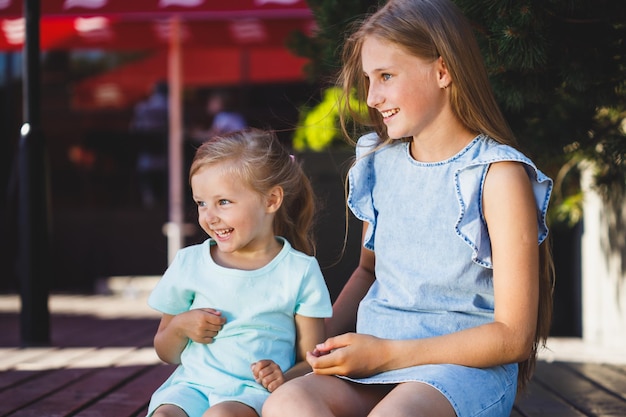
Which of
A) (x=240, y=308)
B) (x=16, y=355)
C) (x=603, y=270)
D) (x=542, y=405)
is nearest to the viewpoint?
(x=240, y=308)

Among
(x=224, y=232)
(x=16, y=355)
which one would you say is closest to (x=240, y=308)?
(x=224, y=232)

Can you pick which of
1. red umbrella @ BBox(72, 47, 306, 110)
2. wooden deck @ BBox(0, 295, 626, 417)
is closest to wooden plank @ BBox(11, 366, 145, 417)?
wooden deck @ BBox(0, 295, 626, 417)

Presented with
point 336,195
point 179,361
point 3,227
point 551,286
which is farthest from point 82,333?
point 3,227

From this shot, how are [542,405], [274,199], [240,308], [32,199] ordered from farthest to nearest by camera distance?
[32,199]
[542,405]
[274,199]
[240,308]

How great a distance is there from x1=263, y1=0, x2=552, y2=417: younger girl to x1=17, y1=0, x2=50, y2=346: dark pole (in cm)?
234

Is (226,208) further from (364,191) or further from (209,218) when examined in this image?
(364,191)

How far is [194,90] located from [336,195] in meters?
5.26

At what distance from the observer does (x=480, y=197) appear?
193cm

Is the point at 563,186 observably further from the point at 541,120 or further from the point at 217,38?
the point at 217,38

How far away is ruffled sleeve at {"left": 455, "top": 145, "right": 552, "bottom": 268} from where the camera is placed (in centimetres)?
191

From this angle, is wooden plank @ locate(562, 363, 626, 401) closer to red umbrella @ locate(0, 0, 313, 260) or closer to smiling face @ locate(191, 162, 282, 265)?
smiling face @ locate(191, 162, 282, 265)

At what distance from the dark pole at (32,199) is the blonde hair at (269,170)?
2.05m

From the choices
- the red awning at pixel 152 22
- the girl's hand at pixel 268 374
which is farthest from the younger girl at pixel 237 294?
the red awning at pixel 152 22

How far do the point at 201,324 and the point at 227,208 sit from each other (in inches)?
11.0
